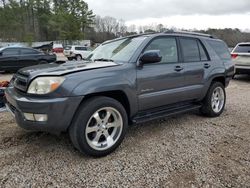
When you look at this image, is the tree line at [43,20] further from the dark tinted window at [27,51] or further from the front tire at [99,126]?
the front tire at [99,126]

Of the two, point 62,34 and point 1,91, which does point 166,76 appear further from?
point 62,34

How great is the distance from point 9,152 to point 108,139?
1.38m

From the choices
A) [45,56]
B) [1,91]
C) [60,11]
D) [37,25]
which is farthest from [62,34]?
[1,91]

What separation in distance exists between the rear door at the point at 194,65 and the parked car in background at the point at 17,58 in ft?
32.7

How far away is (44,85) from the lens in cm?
281

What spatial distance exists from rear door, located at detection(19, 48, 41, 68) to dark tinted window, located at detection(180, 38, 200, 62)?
392 inches

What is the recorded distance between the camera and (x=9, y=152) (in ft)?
10.7

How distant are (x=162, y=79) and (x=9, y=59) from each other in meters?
10.3

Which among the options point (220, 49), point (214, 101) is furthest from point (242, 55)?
point (214, 101)

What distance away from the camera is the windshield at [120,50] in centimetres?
367

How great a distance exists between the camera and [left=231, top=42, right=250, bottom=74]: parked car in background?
9479mm

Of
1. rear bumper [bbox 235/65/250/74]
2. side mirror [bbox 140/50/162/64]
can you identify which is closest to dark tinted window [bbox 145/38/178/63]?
side mirror [bbox 140/50/162/64]

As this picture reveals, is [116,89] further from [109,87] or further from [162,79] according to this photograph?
[162,79]

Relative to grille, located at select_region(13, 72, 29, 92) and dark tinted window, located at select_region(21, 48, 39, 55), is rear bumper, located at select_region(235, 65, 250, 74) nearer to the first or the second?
grille, located at select_region(13, 72, 29, 92)
